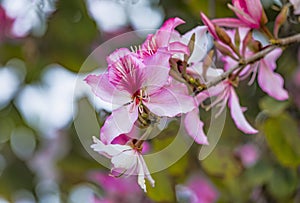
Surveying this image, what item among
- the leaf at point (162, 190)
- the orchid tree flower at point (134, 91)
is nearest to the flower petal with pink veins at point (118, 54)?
the orchid tree flower at point (134, 91)

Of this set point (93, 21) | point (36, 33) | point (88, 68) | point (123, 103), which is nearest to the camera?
point (123, 103)

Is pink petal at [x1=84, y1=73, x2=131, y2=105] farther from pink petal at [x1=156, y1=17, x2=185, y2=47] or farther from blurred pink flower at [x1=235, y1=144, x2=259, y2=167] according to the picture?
blurred pink flower at [x1=235, y1=144, x2=259, y2=167]

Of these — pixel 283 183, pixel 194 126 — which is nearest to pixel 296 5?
pixel 194 126

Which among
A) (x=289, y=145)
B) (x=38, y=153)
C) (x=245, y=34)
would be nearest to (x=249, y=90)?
(x=289, y=145)

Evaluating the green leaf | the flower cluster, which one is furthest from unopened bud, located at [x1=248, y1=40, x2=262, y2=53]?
the green leaf

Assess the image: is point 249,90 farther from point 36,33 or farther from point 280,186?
point 36,33

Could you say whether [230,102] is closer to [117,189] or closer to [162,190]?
[162,190]

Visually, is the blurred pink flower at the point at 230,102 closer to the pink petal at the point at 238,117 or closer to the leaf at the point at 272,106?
the pink petal at the point at 238,117
